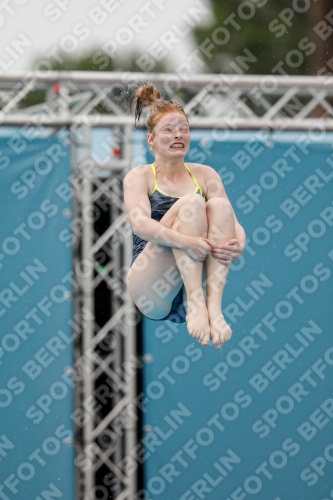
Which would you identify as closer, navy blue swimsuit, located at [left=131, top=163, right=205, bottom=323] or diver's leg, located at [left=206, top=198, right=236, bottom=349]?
diver's leg, located at [left=206, top=198, right=236, bottom=349]

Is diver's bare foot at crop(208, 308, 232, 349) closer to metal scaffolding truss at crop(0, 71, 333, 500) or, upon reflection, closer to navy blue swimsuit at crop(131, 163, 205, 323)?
navy blue swimsuit at crop(131, 163, 205, 323)

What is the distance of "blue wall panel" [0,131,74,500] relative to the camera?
3656mm

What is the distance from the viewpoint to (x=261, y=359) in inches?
148

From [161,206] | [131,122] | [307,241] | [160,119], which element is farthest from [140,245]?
[307,241]

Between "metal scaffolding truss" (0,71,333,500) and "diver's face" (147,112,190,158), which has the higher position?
Answer: "diver's face" (147,112,190,158)

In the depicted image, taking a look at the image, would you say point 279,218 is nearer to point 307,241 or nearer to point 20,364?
point 307,241

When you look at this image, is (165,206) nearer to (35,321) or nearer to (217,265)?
Answer: (217,265)

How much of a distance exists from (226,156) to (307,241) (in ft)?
1.84

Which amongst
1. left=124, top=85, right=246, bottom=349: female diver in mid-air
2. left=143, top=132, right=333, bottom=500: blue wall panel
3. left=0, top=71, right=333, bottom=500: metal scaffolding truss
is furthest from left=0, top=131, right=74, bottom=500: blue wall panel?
left=124, top=85, right=246, bottom=349: female diver in mid-air

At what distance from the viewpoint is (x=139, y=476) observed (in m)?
3.69

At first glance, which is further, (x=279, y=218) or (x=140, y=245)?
(x=279, y=218)

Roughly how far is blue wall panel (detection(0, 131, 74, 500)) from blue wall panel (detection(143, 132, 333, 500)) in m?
0.40

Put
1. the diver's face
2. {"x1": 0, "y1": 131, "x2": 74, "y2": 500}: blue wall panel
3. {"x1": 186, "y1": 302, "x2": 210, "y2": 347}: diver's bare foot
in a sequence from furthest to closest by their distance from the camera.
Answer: {"x1": 0, "y1": 131, "x2": 74, "y2": 500}: blue wall panel → the diver's face → {"x1": 186, "y1": 302, "x2": 210, "y2": 347}: diver's bare foot

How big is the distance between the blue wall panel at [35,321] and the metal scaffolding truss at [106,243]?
0.06 meters
